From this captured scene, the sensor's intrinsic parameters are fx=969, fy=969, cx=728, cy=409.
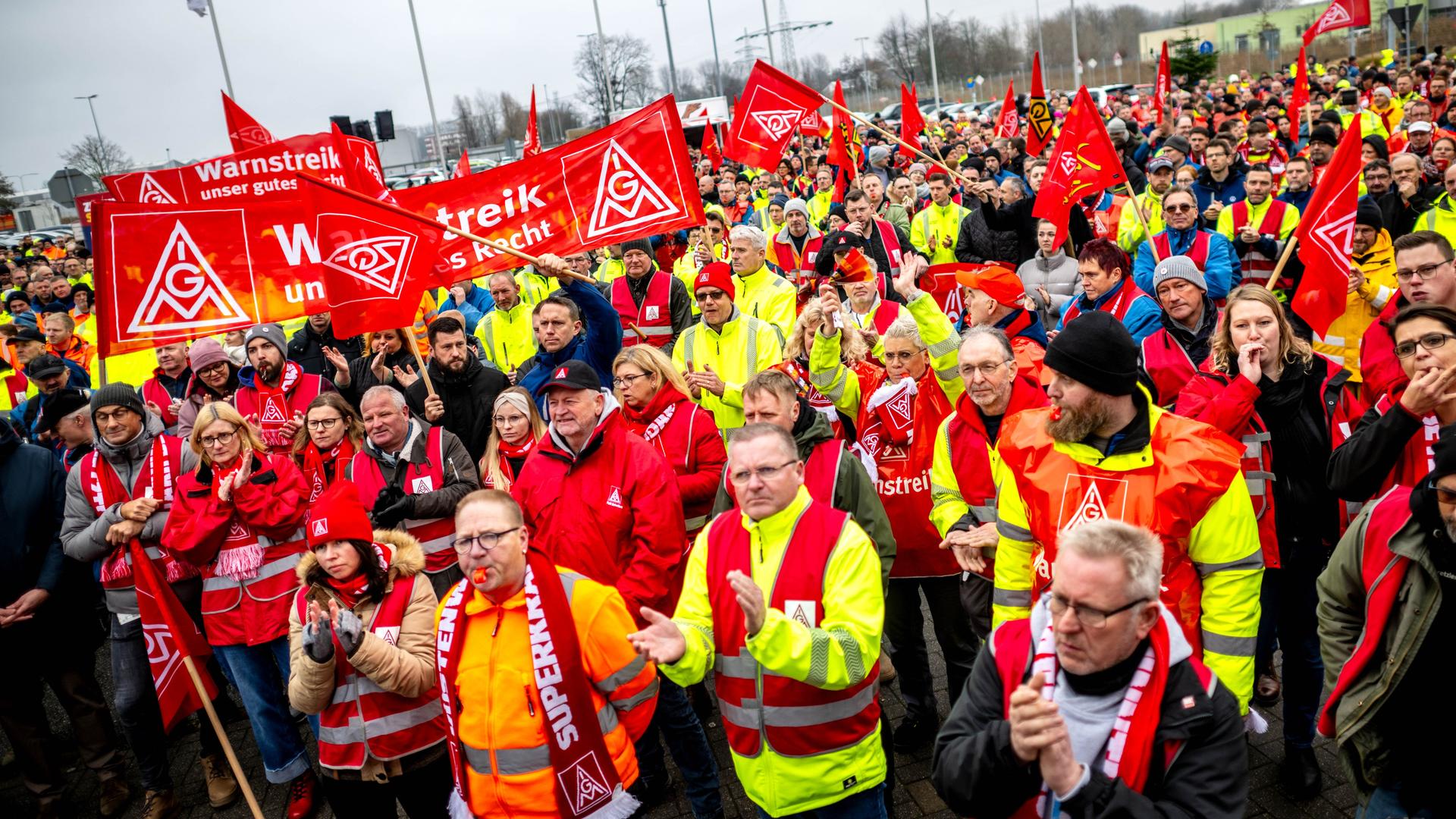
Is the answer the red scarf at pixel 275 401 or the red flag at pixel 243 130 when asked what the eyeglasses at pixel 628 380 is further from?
the red flag at pixel 243 130

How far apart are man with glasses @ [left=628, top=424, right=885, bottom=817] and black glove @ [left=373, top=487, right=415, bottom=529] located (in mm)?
2241

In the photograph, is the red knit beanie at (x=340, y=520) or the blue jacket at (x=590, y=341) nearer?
the red knit beanie at (x=340, y=520)

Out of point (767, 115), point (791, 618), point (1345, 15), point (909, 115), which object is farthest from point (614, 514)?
point (1345, 15)

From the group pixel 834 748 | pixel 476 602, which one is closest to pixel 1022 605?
pixel 834 748

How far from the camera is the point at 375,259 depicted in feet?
19.9

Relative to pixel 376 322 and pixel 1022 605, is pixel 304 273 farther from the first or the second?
pixel 1022 605

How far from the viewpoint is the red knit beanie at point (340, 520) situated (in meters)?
3.98

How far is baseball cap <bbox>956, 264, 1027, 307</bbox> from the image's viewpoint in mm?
5598

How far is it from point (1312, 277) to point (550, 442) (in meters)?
4.33

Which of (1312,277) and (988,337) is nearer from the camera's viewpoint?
(988,337)

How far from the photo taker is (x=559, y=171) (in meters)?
6.43

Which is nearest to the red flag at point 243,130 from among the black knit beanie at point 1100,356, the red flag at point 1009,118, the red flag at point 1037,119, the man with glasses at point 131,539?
the man with glasses at point 131,539

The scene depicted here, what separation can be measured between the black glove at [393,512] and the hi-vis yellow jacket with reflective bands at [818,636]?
2181mm

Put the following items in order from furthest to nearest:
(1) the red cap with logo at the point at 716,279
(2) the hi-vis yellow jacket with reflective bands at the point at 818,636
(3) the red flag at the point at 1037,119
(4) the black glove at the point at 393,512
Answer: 1. (3) the red flag at the point at 1037,119
2. (1) the red cap with logo at the point at 716,279
3. (4) the black glove at the point at 393,512
4. (2) the hi-vis yellow jacket with reflective bands at the point at 818,636
